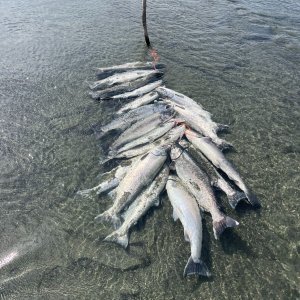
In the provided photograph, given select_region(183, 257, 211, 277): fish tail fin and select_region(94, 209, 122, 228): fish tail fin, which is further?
select_region(94, 209, 122, 228): fish tail fin

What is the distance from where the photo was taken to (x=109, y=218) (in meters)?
7.95

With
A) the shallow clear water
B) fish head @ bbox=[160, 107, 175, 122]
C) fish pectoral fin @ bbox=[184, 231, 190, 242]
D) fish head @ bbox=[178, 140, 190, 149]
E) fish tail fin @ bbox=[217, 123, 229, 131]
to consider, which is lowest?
the shallow clear water

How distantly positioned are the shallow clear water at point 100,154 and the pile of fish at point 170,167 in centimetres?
33

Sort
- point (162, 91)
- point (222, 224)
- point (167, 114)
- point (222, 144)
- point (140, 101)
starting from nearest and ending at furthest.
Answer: point (222, 224) → point (222, 144) → point (167, 114) → point (140, 101) → point (162, 91)

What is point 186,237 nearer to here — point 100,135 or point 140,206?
point 140,206

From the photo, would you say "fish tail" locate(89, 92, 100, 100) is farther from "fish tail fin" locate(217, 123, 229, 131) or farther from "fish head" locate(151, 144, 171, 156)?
"fish tail fin" locate(217, 123, 229, 131)

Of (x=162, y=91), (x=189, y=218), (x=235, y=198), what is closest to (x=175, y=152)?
(x=235, y=198)

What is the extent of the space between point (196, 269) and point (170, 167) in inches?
111

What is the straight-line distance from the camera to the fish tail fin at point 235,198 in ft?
26.5

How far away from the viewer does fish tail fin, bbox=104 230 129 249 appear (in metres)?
7.54

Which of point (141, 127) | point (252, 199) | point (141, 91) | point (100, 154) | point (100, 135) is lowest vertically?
point (100, 154)

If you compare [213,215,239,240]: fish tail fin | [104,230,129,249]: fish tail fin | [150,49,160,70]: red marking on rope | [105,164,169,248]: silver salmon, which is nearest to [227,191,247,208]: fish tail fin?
[213,215,239,240]: fish tail fin

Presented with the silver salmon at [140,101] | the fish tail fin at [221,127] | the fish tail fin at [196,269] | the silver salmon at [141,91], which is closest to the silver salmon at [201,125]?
the fish tail fin at [221,127]

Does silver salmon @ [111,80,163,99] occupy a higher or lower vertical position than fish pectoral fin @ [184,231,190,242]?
lower
